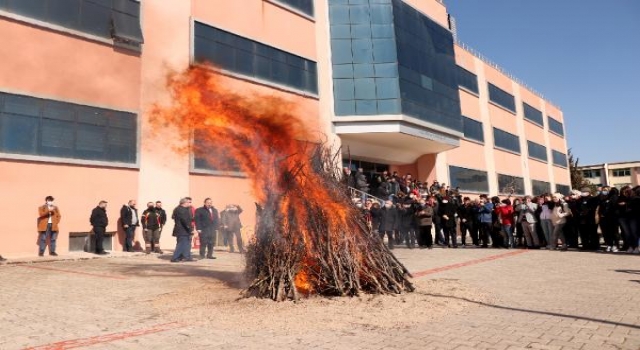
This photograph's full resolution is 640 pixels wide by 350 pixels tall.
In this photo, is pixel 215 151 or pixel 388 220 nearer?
pixel 215 151

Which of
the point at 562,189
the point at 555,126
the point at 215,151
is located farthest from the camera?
the point at 555,126

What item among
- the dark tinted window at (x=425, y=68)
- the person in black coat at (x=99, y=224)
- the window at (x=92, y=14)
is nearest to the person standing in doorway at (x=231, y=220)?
the person in black coat at (x=99, y=224)

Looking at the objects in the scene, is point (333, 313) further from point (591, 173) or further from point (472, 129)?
point (591, 173)

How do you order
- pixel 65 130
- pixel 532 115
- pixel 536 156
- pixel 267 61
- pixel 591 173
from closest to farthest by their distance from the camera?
pixel 65 130
pixel 267 61
pixel 536 156
pixel 532 115
pixel 591 173

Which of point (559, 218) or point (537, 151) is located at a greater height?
point (537, 151)

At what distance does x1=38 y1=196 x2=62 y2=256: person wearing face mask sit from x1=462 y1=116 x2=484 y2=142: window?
27.6 metres

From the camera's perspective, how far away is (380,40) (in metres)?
24.2

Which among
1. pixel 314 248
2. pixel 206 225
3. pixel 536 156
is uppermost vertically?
pixel 536 156

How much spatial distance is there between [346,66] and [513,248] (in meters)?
13.4

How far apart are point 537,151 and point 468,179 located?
17.1 meters

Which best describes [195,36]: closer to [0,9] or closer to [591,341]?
[0,9]

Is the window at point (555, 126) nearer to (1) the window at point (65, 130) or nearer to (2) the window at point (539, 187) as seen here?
(2) the window at point (539, 187)

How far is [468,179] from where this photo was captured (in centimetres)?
3281

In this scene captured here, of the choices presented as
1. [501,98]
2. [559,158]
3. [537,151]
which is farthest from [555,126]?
[501,98]
